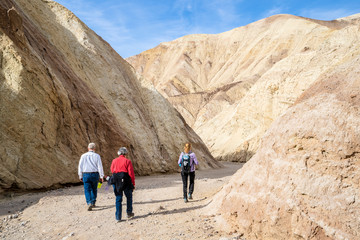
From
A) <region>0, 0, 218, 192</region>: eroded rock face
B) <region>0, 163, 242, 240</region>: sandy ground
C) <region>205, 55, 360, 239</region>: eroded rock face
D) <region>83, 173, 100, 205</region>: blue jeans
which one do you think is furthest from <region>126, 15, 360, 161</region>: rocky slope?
<region>0, 0, 218, 192</region>: eroded rock face

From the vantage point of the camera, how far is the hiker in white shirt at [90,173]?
628 centimetres

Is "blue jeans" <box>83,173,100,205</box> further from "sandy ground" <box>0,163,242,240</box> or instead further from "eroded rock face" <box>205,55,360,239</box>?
"eroded rock face" <box>205,55,360,239</box>

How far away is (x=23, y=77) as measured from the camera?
902 centimetres

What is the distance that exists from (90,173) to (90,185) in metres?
0.30

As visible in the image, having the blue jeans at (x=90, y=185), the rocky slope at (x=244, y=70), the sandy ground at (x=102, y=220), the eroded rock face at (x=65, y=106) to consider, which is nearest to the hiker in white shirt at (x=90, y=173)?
the blue jeans at (x=90, y=185)

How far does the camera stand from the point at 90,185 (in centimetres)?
635

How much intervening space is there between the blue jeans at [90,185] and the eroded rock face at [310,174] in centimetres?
306

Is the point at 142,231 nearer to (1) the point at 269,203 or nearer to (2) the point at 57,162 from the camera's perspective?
(1) the point at 269,203

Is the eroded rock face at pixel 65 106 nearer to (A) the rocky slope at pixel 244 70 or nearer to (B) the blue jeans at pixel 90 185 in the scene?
(B) the blue jeans at pixel 90 185

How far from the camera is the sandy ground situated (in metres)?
4.63

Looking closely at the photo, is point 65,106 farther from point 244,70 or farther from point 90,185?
point 244,70

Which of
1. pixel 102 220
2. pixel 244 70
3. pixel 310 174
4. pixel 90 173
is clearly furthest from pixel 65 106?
pixel 244 70

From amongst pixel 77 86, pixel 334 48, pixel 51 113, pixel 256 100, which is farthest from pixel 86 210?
pixel 256 100

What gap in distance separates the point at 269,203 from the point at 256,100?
87.4 feet
